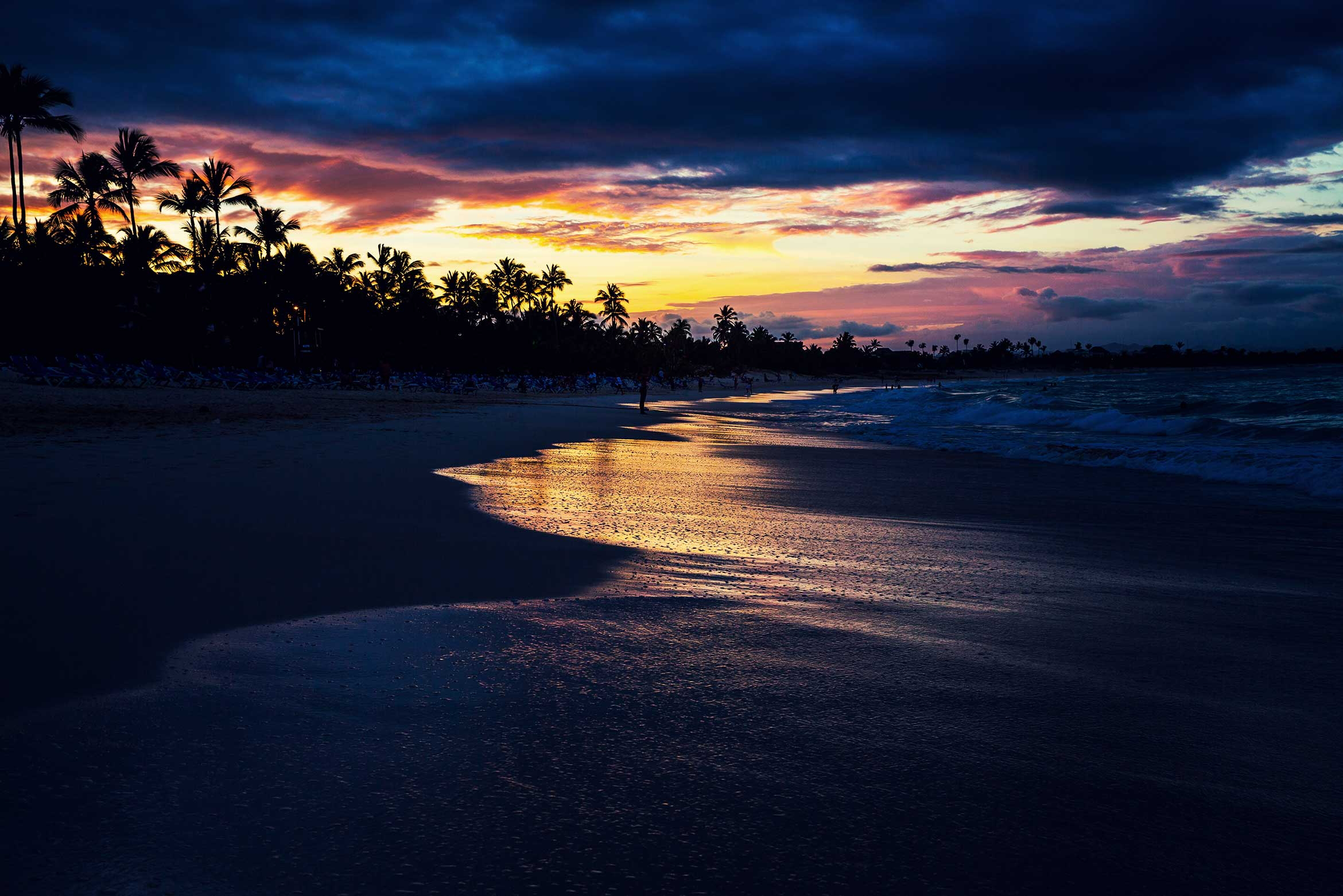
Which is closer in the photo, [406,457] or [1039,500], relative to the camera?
[1039,500]

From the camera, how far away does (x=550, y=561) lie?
523 cm

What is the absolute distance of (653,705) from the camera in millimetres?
2811

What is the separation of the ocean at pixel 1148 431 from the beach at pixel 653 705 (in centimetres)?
635

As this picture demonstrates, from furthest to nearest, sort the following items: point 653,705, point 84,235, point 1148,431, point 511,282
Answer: point 511,282, point 84,235, point 1148,431, point 653,705

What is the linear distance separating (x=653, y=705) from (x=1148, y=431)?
21668 millimetres

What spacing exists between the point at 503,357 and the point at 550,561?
68.5 metres

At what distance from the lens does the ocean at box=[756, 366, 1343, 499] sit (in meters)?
11.9

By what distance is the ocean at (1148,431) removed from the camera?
11.9 meters

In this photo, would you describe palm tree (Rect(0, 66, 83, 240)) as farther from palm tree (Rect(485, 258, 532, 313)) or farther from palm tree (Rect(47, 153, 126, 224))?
palm tree (Rect(485, 258, 532, 313))

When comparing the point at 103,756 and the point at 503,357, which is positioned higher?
the point at 503,357

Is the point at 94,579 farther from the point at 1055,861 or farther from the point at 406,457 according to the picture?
the point at 406,457

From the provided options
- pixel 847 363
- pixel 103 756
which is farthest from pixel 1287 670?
pixel 847 363

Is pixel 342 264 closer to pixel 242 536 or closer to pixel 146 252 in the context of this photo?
pixel 146 252

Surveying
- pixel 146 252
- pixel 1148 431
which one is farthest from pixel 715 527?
pixel 146 252
